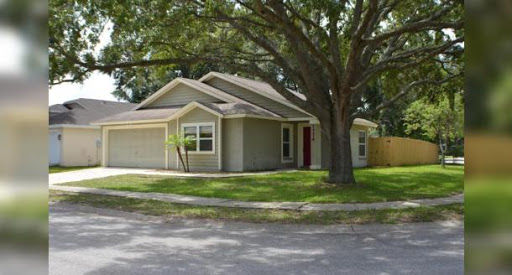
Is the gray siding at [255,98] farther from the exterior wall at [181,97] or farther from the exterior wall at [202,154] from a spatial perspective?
the exterior wall at [202,154]

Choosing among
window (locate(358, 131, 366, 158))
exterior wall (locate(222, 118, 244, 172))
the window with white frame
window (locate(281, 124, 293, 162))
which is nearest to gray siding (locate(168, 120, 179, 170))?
the window with white frame

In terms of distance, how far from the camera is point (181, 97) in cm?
2684

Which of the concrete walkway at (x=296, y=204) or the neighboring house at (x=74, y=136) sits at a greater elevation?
the neighboring house at (x=74, y=136)

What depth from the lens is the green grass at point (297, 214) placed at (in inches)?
394

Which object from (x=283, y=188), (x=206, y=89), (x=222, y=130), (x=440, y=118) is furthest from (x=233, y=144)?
(x=440, y=118)

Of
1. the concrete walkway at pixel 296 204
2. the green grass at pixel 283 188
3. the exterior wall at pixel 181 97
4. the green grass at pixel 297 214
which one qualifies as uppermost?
the exterior wall at pixel 181 97

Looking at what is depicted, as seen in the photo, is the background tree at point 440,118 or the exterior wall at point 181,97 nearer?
the exterior wall at point 181,97

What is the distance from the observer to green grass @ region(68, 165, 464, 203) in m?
13.1

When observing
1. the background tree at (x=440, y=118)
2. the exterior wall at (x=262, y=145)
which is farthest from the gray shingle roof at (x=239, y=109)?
the background tree at (x=440, y=118)

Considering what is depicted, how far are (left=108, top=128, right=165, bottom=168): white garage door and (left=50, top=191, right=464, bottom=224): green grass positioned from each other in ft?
42.9

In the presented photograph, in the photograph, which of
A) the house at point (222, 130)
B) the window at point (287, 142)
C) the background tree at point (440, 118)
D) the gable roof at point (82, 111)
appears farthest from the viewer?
the gable roof at point (82, 111)

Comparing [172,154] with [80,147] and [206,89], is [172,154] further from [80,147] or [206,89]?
[80,147]

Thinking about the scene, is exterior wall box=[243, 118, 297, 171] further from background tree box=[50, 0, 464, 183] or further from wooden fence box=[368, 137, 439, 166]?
wooden fence box=[368, 137, 439, 166]

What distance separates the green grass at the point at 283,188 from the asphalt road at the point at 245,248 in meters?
3.33
